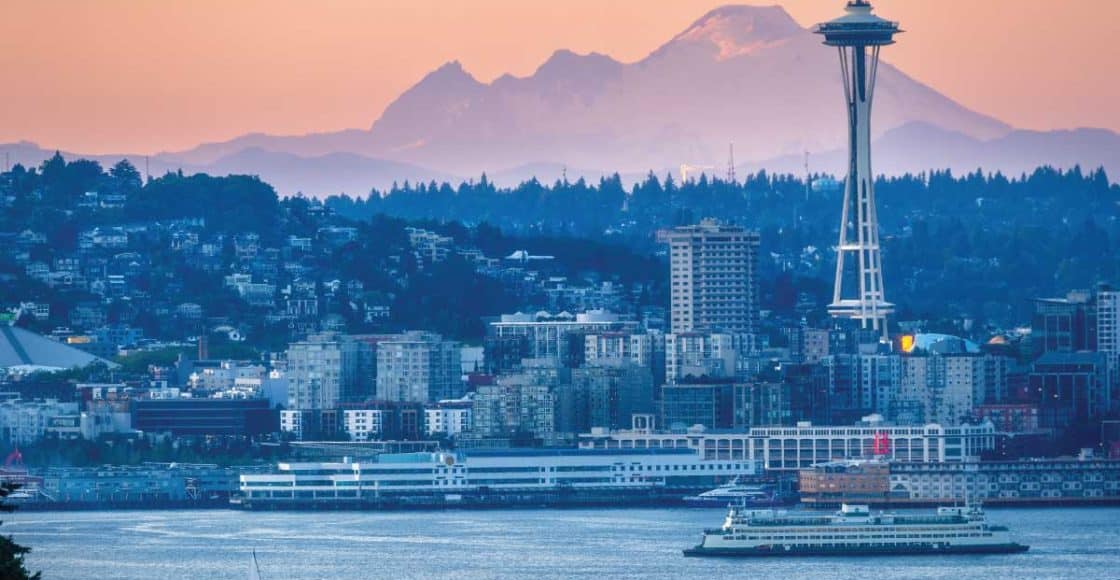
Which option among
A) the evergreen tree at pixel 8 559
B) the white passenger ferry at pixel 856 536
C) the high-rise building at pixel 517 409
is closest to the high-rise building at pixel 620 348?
the high-rise building at pixel 517 409

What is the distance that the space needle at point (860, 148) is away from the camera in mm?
81625

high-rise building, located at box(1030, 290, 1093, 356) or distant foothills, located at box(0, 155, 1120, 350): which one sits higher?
distant foothills, located at box(0, 155, 1120, 350)

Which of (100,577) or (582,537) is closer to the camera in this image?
(100,577)

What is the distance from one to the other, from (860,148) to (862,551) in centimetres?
3657

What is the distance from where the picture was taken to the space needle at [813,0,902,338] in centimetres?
8162

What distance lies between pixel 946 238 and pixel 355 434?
39253mm

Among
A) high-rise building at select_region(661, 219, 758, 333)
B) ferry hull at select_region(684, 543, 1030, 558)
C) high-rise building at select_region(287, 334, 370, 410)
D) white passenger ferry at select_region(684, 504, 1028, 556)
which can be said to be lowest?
ferry hull at select_region(684, 543, 1030, 558)

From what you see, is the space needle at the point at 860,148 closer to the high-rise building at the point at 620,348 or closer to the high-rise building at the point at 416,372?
the high-rise building at the point at 620,348

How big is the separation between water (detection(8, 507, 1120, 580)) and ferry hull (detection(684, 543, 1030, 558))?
1.28 feet

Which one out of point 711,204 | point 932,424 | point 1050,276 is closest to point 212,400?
point 932,424

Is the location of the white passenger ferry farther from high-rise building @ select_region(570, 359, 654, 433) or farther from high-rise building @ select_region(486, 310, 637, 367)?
high-rise building @ select_region(486, 310, 637, 367)

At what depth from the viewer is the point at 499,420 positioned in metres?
67.6

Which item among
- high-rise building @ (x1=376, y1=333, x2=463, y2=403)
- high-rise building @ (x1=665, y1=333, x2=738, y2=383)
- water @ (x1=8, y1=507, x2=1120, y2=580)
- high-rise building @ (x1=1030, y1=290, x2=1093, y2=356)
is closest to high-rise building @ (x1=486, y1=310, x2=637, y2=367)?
high-rise building @ (x1=665, y1=333, x2=738, y2=383)

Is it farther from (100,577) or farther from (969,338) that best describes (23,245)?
(100,577)
